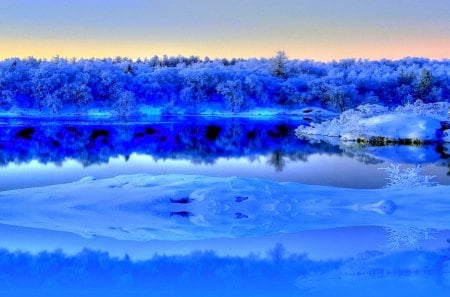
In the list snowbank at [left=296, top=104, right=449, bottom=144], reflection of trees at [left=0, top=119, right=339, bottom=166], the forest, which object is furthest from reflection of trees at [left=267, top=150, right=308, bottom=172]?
the forest

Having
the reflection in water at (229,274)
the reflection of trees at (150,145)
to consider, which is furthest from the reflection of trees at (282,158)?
the reflection in water at (229,274)

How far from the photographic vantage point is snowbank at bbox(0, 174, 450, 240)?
33.4 feet

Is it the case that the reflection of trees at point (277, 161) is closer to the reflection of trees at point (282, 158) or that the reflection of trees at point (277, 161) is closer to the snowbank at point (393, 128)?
the reflection of trees at point (282, 158)

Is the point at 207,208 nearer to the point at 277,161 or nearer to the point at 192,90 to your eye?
the point at 277,161

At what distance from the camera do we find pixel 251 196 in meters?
11.6

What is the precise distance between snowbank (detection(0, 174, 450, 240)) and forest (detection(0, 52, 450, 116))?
56.0 meters

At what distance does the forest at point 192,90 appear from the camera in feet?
233

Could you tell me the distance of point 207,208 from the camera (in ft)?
36.9

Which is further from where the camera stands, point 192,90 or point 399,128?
point 192,90

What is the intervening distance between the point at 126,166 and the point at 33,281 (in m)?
13.9

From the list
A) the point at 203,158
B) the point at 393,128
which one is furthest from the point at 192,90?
the point at 203,158

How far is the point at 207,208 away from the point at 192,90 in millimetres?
67358

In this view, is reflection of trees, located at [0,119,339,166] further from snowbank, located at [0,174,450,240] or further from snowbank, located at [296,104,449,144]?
snowbank, located at [0,174,450,240]

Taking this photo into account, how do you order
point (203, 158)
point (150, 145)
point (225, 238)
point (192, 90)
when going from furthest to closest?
point (192, 90) → point (150, 145) → point (203, 158) → point (225, 238)
